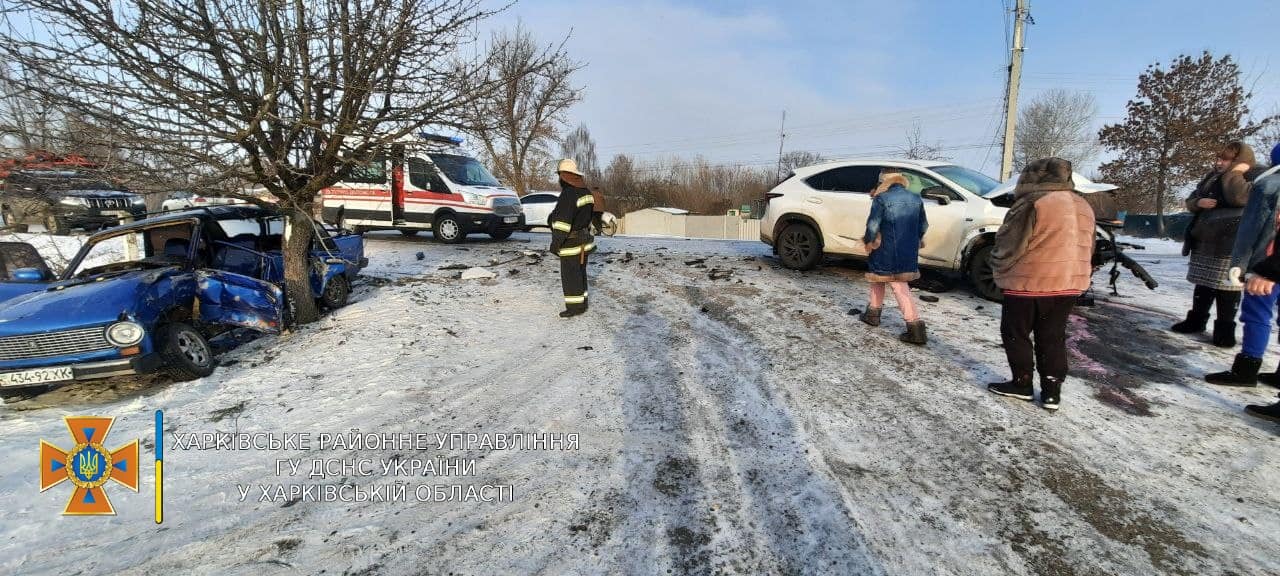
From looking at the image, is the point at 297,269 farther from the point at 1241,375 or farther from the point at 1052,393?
the point at 1241,375

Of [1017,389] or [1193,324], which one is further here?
[1193,324]

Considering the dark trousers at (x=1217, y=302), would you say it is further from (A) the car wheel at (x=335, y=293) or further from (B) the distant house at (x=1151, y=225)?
(B) the distant house at (x=1151, y=225)

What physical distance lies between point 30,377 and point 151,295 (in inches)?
34.9

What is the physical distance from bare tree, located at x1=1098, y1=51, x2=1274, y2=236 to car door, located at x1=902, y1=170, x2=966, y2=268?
23.6 m

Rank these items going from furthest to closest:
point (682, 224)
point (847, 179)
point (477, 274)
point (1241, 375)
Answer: point (682, 224) → point (477, 274) → point (847, 179) → point (1241, 375)

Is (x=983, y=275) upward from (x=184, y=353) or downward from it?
upward

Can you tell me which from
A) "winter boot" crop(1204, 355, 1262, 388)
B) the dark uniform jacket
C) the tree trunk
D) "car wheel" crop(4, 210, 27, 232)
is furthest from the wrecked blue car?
"winter boot" crop(1204, 355, 1262, 388)

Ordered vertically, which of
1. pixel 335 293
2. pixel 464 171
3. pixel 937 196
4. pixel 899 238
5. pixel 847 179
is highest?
pixel 464 171

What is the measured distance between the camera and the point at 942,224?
21.7 feet

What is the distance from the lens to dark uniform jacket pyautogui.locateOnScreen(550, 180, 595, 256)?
5.64 metres

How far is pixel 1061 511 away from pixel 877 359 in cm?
206

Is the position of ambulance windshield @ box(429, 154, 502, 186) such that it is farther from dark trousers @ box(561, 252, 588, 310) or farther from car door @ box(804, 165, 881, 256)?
car door @ box(804, 165, 881, 256)

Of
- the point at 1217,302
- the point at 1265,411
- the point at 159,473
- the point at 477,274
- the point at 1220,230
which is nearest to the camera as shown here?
the point at 159,473

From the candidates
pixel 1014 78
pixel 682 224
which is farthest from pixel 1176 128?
pixel 682 224
